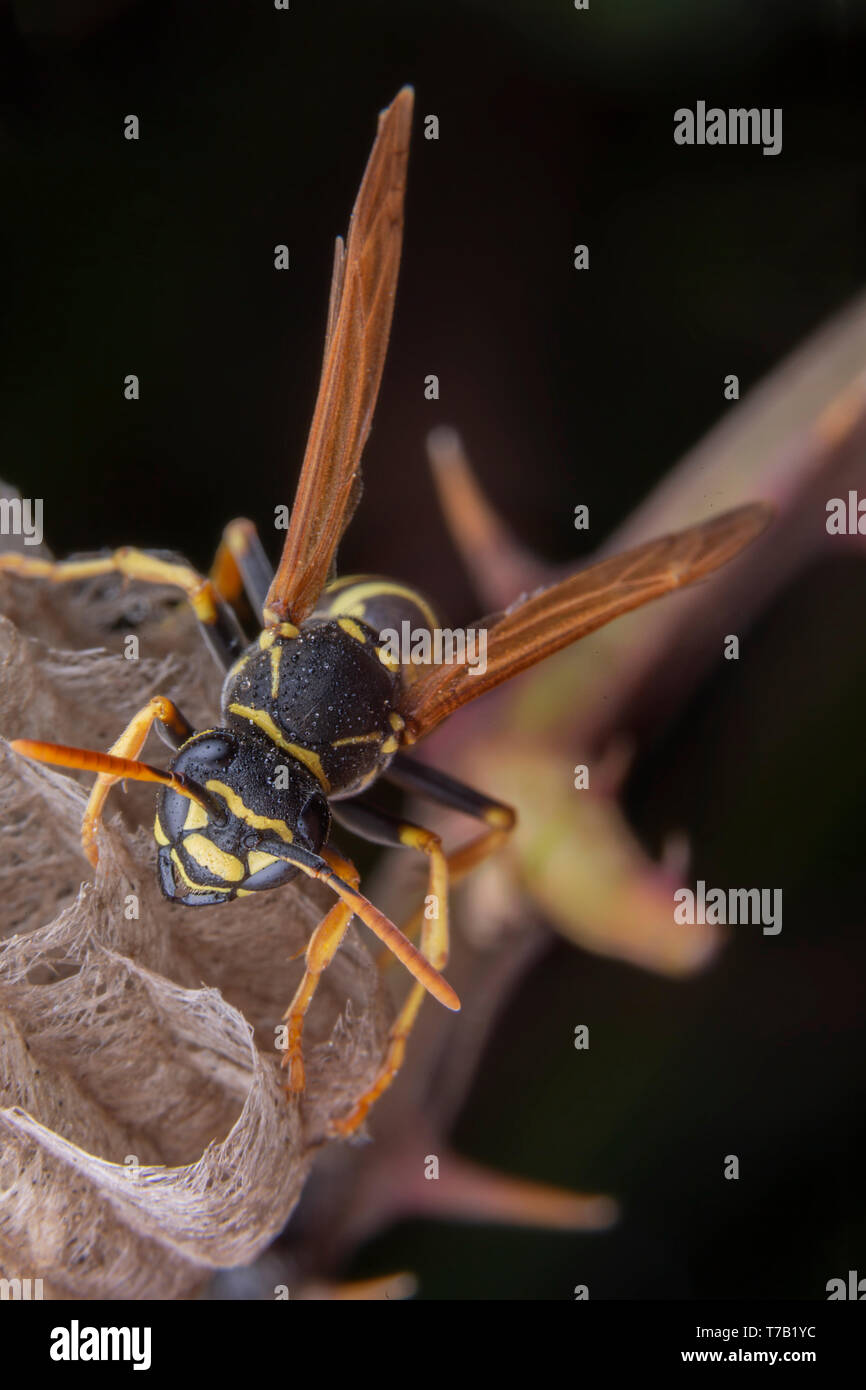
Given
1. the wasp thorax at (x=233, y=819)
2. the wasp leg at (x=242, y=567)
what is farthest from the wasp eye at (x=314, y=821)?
the wasp leg at (x=242, y=567)

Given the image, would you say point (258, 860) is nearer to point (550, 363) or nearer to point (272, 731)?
point (272, 731)

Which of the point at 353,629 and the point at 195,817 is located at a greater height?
the point at 353,629

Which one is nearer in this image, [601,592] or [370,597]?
[601,592]

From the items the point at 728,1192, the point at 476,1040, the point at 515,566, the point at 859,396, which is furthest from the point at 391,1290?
the point at 859,396

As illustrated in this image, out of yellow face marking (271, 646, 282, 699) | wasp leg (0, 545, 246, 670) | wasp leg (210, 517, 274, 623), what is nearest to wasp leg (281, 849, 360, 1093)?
yellow face marking (271, 646, 282, 699)

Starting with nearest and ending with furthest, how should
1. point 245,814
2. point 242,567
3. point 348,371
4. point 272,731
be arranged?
point 245,814
point 272,731
point 348,371
point 242,567

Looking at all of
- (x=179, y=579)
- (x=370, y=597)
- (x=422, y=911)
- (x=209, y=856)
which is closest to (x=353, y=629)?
(x=370, y=597)
